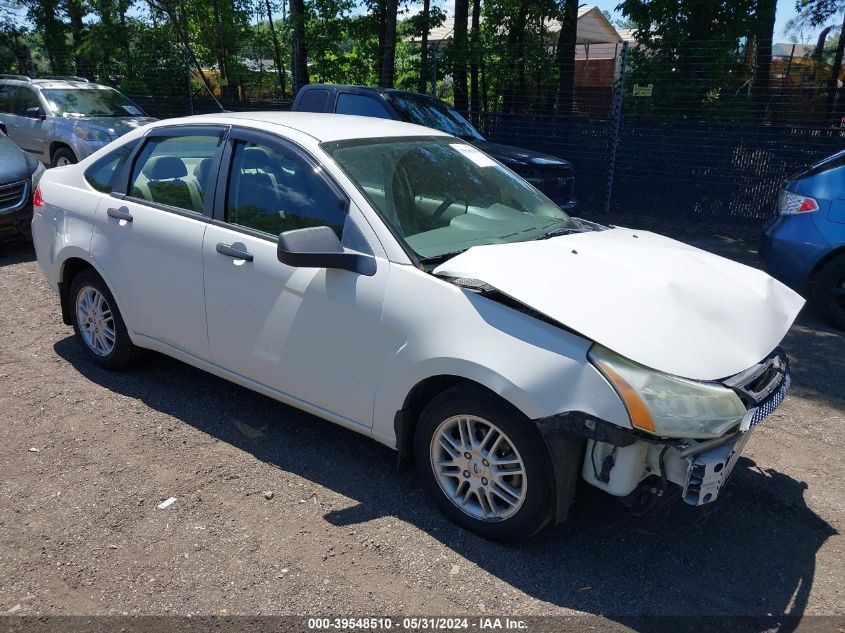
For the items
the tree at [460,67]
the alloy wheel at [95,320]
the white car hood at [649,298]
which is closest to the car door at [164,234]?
the alloy wheel at [95,320]

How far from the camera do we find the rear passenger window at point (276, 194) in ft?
12.2

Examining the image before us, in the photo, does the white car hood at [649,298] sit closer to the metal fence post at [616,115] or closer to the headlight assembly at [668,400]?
the headlight assembly at [668,400]

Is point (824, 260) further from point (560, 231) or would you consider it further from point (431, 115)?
point (431, 115)

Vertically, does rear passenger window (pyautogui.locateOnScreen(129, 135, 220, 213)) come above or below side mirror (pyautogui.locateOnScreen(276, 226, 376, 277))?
above

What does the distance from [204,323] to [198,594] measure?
1.63 meters

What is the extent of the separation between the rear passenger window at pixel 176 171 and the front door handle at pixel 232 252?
1.28 feet

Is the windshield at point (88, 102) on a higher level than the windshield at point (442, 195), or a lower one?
higher

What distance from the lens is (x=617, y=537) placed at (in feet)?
11.3

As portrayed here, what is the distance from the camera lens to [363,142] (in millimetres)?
4020

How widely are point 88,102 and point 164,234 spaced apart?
10094 millimetres

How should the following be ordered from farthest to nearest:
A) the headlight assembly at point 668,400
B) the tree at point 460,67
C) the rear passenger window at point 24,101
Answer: the tree at point 460,67
the rear passenger window at point 24,101
the headlight assembly at point 668,400

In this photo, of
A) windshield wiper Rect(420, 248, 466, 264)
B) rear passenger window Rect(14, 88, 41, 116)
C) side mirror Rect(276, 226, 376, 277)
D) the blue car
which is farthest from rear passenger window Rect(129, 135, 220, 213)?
rear passenger window Rect(14, 88, 41, 116)

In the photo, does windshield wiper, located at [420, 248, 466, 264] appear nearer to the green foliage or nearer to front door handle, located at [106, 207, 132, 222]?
front door handle, located at [106, 207, 132, 222]

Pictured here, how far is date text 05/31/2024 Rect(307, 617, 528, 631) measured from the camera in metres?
2.84
